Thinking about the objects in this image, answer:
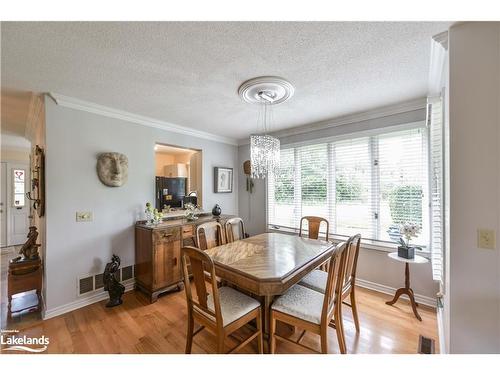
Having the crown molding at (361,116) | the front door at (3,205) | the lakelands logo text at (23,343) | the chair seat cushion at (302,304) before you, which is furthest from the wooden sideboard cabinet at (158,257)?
the front door at (3,205)

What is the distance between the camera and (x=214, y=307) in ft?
4.72

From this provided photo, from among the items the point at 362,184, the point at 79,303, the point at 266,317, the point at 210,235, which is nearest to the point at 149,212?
the point at 210,235

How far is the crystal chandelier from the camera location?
188cm

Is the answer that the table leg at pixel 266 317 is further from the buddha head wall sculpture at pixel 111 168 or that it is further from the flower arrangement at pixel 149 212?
the buddha head wall sculpture at pixel 111 168

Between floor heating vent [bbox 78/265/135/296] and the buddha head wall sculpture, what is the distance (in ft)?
3.64

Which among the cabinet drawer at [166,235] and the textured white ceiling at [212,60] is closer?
the textured white ceiling at [212,60]

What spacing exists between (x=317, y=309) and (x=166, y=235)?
6.29 ft

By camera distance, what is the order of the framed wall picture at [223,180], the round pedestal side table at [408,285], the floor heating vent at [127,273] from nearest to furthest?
the round pedestal side table at [408,285], the floor heating vent at [127,273], the framed wall picture at [223,180]

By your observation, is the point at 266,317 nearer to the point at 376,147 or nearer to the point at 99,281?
the point at 99,281

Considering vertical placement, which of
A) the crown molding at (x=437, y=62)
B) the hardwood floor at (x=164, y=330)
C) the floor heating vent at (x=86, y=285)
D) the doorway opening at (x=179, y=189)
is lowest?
the hardwood floor at (x=164, y=330)

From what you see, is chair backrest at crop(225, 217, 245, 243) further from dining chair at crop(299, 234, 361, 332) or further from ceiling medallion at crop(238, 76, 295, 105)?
ceiling medallion at crop(238, 76, 295, 105)

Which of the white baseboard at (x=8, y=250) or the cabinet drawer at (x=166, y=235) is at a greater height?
the cabinet drawer at (x=166, y=235)

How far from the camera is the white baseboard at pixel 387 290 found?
228 cm

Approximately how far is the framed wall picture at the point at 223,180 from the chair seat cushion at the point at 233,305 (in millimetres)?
Result: 2365
